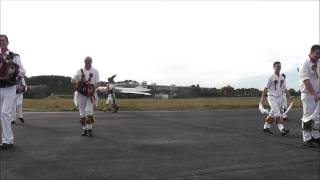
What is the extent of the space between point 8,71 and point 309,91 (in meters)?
6.60

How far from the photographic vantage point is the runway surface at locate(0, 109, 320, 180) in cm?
885

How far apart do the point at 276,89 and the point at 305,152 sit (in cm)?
463

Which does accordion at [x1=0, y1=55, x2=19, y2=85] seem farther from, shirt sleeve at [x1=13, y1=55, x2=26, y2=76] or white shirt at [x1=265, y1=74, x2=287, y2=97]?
white shirt at [x1=265, y1=74, x2=287, y2=97]

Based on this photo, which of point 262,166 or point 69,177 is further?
point 262,166

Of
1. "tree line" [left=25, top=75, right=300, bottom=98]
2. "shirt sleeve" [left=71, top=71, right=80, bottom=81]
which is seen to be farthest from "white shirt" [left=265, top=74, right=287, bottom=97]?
"tree line" [left=25, top=75, right=300, bottom=98]

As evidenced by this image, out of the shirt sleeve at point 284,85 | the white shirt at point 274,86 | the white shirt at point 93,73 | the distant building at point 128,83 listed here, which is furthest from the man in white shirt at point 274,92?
the distant building at point 128,83

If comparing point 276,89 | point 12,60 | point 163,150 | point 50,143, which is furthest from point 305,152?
point 12,60

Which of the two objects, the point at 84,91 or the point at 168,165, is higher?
the point at 84,91

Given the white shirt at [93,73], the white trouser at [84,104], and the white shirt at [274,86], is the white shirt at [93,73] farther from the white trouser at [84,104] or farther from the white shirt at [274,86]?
the white shirt at [274,86]

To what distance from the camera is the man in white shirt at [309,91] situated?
481 inches

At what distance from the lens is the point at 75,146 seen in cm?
1174

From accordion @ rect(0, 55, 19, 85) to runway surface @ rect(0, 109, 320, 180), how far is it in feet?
4.70

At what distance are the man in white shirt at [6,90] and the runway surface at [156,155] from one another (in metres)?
0.36

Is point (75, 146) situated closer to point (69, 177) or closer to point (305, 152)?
point (69, 177)
